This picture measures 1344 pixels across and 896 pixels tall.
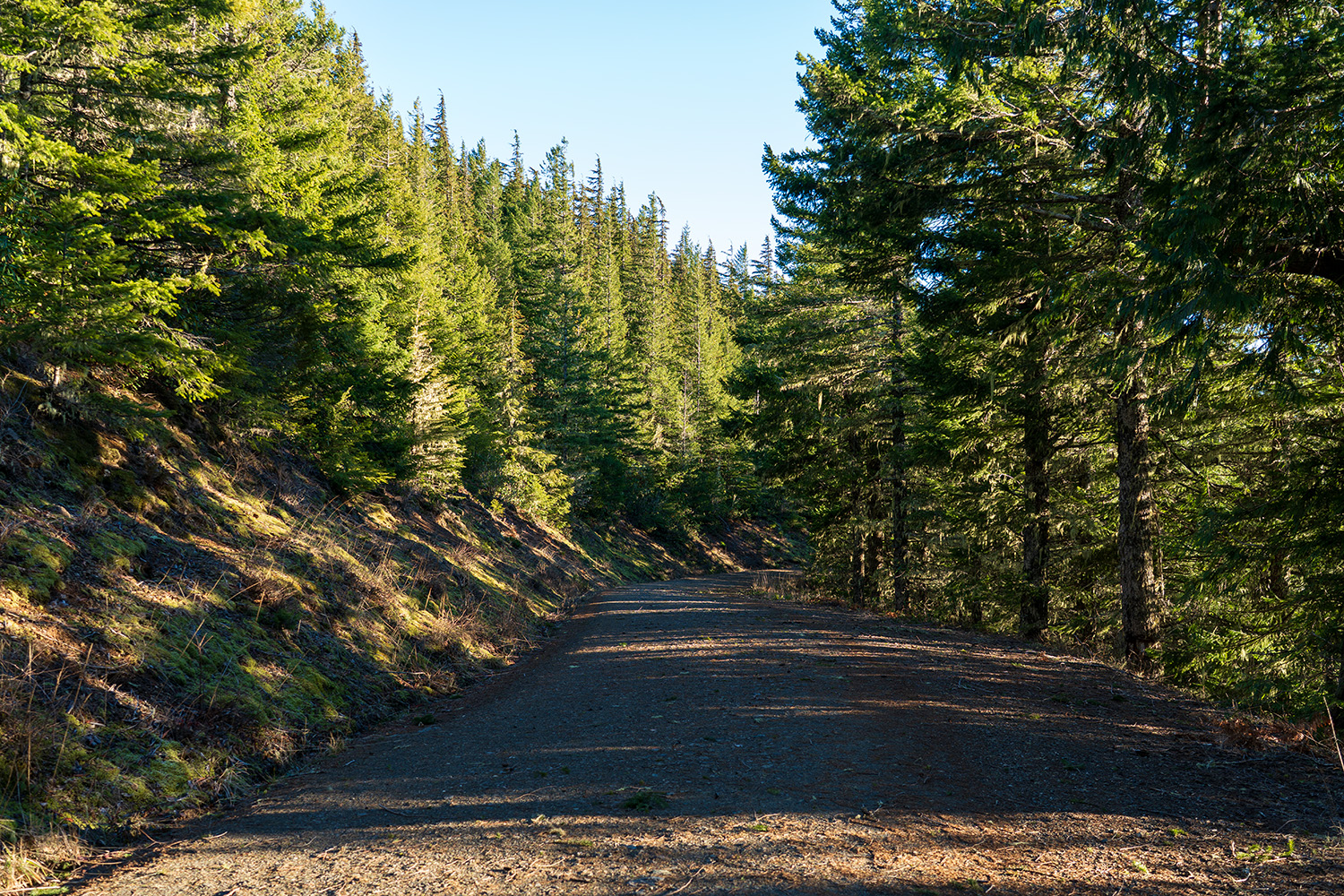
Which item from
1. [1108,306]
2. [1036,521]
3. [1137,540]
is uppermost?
[1108,306]

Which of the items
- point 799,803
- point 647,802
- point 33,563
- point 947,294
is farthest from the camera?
point 947,294

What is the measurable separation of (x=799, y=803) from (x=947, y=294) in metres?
8.71

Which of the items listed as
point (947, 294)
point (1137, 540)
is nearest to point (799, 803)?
point (1137, 540)

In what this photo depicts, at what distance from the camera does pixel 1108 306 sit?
9664 mm

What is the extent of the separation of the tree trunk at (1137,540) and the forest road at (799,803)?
1760mm

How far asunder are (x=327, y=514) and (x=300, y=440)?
7.68 ft

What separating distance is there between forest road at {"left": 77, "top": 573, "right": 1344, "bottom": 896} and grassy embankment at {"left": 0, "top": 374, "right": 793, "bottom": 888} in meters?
0.73

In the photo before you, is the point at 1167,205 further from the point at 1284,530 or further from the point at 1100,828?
the point at 1100,828

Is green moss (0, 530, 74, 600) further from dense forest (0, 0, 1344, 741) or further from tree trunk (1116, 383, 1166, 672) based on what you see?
tree trunk (1116, 383, 1166, 672)

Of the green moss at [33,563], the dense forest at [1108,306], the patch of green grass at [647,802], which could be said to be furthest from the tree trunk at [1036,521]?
the green moss at [33,563]

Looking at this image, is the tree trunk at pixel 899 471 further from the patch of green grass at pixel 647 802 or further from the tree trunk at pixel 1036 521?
the patch of green grass at pixel 647 802

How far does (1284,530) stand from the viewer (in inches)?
284

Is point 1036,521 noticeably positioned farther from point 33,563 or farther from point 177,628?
point 33,563

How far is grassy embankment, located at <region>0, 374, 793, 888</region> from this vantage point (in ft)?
17.3
